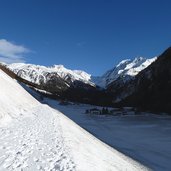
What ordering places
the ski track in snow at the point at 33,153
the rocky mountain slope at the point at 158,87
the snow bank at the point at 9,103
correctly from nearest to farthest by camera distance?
the ski track in snow at the point at 33,153 → the snow bank at the point at 9,103 → the rocky mountain slope at the point at 158,87

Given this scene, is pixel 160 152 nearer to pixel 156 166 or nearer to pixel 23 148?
pixel 156 166

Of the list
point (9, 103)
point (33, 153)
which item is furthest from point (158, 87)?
point (33, 153)

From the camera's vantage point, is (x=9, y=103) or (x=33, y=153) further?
(x=9, y=103)

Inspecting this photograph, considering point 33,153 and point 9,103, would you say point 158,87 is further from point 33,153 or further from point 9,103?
point 33,153

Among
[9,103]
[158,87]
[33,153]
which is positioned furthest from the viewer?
[158,87]

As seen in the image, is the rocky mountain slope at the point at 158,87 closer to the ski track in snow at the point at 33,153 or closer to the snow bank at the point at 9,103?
the snow bank at the point at 9,103

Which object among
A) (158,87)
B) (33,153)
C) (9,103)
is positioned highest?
(158,87)

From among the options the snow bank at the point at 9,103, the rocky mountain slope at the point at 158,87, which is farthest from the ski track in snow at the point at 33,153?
the rocky mountain slope at the point at 158,87

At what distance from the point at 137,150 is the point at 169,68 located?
98.7m

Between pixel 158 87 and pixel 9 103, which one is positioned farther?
pixel 158 87

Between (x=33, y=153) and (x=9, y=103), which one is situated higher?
(x=9, y=103)

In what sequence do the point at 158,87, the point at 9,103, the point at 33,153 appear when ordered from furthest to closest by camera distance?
the point at 158,87 < the point at 9,103 < the point at 33,153

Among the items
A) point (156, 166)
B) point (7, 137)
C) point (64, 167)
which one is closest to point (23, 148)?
point (7, 137)

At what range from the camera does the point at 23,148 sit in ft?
56.9
